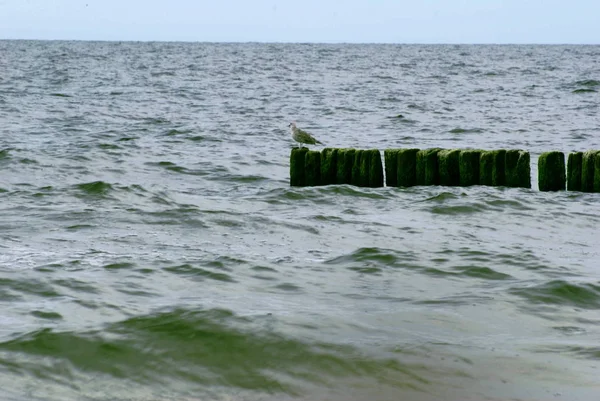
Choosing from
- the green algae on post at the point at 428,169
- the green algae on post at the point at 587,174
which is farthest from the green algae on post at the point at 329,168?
the green algae on post at the point at 587,174

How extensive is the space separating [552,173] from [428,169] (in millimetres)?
1882

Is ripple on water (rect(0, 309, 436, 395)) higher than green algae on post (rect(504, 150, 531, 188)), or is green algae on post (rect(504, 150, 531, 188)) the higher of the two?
green algae on post (rect(504, 150, 531, 188))

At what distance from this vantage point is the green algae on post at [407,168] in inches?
546

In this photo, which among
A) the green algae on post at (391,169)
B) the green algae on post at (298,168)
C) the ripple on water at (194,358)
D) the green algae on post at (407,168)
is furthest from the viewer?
the green algae on post at (298,168)

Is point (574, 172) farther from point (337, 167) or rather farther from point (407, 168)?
point (337, 167)

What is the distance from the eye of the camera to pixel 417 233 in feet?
35.5

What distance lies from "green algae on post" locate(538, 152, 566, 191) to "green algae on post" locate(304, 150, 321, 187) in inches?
136

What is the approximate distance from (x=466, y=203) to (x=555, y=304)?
4964 millimetres

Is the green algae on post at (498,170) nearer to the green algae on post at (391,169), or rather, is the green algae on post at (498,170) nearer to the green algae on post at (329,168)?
the green algae on post at (391,169)

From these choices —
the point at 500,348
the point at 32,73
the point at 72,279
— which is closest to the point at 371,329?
the point at 500,348

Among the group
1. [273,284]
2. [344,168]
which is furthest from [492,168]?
[273,284]

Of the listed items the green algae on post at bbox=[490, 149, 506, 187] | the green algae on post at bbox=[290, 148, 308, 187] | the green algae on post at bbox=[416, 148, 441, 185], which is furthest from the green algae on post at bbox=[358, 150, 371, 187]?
the green algae on post at bbox=[490, 149, 506, 187]

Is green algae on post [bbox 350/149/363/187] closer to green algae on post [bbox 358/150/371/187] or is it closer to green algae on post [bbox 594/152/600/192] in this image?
green algae on post [bbox 358/150/371/187]

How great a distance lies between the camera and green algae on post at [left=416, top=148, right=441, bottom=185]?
13758 millimetres
